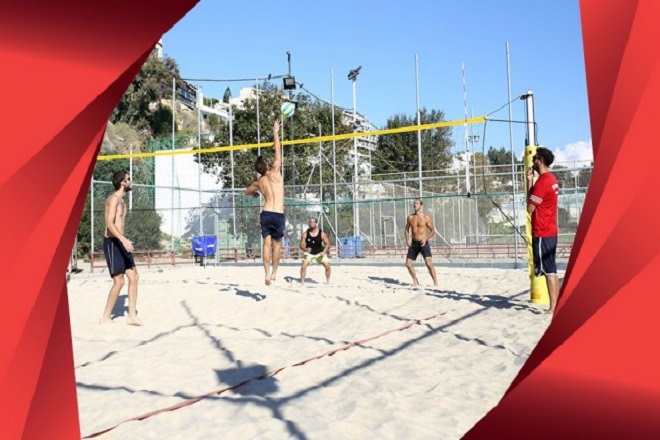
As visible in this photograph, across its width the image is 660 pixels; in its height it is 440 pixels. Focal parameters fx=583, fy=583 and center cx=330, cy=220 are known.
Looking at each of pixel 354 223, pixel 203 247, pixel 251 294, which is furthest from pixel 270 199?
pixel 354 223

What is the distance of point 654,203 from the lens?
111 cm

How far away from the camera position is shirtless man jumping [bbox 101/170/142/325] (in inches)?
201

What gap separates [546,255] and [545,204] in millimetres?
469

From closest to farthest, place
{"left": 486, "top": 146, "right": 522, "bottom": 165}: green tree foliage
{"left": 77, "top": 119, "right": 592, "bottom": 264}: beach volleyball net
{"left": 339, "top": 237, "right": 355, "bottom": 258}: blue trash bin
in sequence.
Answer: {"left": 77, "top": 119, "right": 592, "bottom": 264}: beach volleyball net, {"left": 339, "top": 237, "right": 355, "bottom": 258}: blue trash bin, {"left": 486, "top": 146, "right": 522, "bottom": 165}: green tree foliage

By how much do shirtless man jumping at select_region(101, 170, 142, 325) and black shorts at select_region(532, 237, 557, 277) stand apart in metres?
3.62

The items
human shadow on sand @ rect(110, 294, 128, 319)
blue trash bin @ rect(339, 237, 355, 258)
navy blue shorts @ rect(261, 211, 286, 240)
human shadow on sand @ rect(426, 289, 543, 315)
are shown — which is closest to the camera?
human shadow on sand @ rect(426, 289, 543, 315)

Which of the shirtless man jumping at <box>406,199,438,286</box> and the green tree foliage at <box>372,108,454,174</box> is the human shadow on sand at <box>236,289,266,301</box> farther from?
the green tree foliage at <box>372,108,454,174</box>

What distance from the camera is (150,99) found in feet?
129

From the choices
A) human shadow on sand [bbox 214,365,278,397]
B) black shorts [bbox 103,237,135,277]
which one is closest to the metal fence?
black shorts [bbox 103,237,135,277]

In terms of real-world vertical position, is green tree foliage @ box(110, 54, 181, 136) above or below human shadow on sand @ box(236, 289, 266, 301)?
above

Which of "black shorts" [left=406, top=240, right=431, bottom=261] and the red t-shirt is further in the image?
"black shorts" [left=406, top=240, right=431, bottom=261]

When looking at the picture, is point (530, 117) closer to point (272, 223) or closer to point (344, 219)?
point (272, 223)

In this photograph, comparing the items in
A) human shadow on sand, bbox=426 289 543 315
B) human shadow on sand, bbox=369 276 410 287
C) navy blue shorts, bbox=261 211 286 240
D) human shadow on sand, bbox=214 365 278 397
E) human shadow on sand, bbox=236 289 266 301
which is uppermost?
navy blue shorts, bbox=261 211 286 240

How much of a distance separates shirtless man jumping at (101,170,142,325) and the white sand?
0.18m
